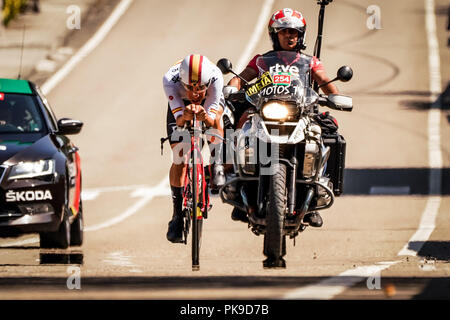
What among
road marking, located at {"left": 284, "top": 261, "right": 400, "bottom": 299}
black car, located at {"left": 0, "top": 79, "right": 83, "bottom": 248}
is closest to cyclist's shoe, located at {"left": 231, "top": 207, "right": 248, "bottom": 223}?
road marking, located at {"left": 284, "top": 261, "right": 400, "bottom": 299}

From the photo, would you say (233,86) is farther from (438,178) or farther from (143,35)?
(143,35)

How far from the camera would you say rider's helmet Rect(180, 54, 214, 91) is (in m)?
10.6

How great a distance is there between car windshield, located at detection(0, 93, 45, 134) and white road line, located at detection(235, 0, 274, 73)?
1763 centimetres

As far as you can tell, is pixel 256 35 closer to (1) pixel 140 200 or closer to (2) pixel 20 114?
(1) pixel 140 200

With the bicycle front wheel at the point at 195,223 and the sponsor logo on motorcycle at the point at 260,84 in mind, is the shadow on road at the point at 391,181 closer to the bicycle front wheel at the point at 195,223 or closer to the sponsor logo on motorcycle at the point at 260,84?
the sponsor logo on motorcycle at the point at 260,84

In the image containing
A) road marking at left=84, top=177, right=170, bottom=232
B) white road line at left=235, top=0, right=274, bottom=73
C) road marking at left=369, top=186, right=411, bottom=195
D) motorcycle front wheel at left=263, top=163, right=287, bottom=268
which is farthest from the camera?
white road line at left=235, top=0, right=274, bottom=73

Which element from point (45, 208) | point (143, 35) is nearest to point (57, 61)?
point (143, 35)

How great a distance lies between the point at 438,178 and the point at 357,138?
3864mm

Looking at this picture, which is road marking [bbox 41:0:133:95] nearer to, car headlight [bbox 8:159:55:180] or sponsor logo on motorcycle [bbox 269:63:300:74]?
car headlight [bbox 8:159:55:180]

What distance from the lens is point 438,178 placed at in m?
20.8

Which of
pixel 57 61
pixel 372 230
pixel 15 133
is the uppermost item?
pixel 57 61

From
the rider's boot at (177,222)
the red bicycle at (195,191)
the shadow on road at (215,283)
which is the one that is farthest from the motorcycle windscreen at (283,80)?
the shadow on road at (215,283)

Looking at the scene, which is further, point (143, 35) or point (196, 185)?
point (143, 35)

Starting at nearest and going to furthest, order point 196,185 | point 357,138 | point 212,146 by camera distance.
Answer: point 196,185 < point 212,146 < point 357,138
